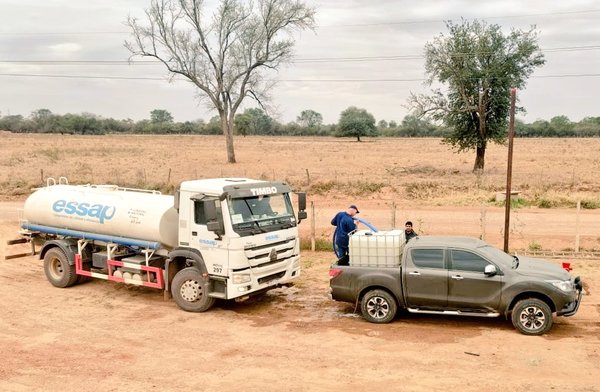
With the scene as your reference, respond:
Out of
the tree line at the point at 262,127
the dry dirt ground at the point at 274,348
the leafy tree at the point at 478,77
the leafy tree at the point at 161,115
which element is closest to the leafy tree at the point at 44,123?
the tree line at the point at 262,127

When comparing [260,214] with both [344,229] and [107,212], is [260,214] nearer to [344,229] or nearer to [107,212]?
[344,229]

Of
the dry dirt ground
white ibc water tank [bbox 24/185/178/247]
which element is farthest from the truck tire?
white ibc water tank [bbox 24/185/178/247]

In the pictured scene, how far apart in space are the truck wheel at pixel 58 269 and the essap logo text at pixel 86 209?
3.54ft

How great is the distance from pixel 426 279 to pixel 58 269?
9.56 m

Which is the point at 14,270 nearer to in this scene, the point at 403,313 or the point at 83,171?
the point at 403,313

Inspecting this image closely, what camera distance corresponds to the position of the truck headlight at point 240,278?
38.2ft

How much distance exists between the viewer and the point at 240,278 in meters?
11.7

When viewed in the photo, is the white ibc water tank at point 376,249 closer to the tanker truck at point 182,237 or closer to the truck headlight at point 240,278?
the tanker truck at point 182,237

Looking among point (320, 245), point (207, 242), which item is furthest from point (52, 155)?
point (207, 242)

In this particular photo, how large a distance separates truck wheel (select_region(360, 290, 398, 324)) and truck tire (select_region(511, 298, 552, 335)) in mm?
2308

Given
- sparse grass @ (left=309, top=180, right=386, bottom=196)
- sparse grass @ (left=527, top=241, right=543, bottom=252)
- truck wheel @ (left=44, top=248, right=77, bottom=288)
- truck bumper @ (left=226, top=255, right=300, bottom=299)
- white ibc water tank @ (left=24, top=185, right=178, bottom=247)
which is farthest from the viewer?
sparse grass @ (left=309, top=180, right=386, bottom=196)

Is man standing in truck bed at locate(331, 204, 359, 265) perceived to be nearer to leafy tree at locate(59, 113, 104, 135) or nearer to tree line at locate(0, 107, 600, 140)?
tree line at locate(0, 107, 600, 140)

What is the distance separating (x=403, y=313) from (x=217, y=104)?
37.8 m

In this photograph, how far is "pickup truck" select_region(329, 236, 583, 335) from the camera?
34.4ft
